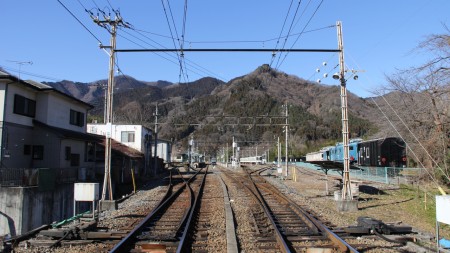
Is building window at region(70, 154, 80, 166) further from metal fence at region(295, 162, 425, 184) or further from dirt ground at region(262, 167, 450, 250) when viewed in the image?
metal fence at region(295, 162, 425, 184)

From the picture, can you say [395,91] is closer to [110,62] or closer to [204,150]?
[110,62]

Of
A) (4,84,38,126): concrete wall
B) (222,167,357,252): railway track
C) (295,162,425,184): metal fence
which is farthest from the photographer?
(295,162,425,184): metal fence

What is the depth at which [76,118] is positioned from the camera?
116 ft

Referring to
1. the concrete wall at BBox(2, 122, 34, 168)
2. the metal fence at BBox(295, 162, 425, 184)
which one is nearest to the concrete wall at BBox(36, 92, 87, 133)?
the concrete wall at BBox(2, 122, 34, 168)

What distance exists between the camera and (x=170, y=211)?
52.8ft

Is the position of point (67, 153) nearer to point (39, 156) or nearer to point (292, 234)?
point (39, 156)

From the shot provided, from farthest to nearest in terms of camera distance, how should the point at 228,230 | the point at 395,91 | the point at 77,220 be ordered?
the point at 395,91, the point at 77,220, the point at 228,230

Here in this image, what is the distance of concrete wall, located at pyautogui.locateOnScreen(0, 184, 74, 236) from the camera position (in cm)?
1961

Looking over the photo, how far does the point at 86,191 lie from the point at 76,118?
23.1 meters

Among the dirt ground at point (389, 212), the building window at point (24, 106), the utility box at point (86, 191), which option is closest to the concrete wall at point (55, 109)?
the building window at point (24, 106)

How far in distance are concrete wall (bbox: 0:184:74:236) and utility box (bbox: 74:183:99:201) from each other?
7.51 metres

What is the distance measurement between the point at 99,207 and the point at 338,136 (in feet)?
389

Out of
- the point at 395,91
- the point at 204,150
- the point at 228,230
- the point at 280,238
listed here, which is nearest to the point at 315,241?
the point at 280,238

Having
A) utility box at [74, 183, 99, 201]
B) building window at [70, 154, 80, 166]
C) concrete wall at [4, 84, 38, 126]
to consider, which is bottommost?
utility box at [74, 183, 99, 201]
